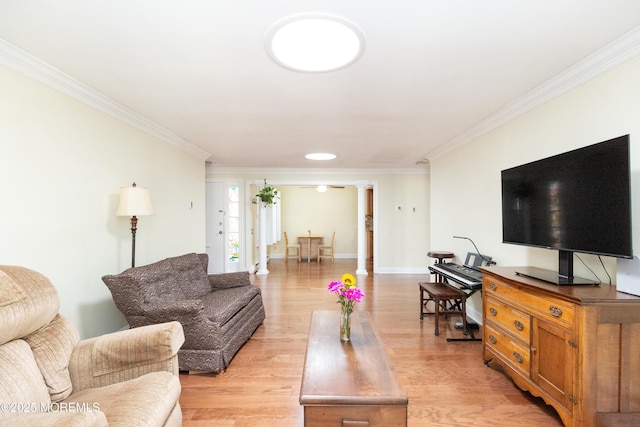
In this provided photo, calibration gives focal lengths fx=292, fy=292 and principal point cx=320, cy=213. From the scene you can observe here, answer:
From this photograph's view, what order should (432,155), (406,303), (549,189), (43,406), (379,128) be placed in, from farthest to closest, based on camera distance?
(432,155) < (406,303) < (379,128) < (549,189) < (43,406)

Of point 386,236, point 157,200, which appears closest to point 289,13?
point 157,200

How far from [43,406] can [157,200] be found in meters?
2.60

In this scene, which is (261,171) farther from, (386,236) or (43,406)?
(43,406)

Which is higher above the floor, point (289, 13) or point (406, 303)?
point (289, 13)

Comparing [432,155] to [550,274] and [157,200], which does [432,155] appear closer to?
[550,274]

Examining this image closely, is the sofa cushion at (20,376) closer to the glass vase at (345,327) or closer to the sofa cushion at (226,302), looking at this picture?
the sofa cushion at (226,302)

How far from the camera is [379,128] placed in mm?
3455

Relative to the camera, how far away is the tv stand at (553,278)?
1889mm

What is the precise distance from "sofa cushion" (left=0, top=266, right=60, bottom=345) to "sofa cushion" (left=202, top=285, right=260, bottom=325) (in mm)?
1116

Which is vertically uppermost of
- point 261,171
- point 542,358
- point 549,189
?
point 261,171

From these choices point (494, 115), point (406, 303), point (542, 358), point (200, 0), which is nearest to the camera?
Result: point (200, 0)

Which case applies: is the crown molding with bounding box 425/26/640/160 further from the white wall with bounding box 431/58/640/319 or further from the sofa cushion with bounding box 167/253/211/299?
the sofa cushion with bounding box 167/253/211/299

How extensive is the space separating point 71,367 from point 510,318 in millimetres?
2772

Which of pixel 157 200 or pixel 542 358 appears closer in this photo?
pixel 542 358
